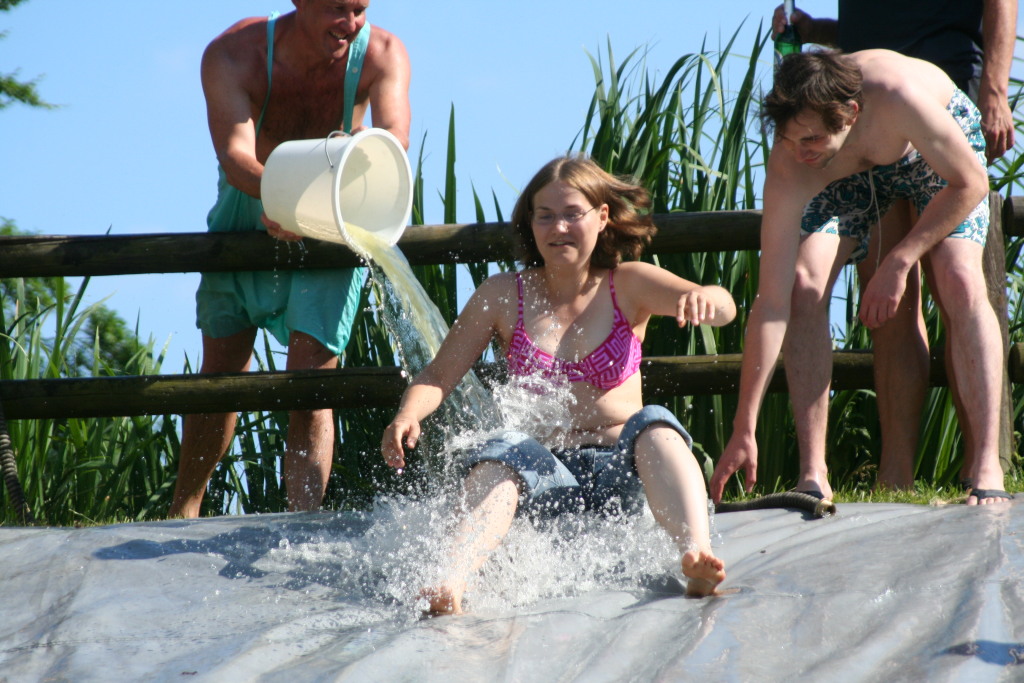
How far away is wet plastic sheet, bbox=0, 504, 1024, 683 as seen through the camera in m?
1.76

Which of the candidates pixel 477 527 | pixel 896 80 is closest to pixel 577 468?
pixel 477 527

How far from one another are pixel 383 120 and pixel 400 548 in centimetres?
157

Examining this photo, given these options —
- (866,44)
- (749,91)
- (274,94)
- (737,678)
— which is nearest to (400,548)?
(737,678)

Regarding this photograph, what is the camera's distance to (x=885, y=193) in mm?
3297

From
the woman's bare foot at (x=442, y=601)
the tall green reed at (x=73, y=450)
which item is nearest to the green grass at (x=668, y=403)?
the tall green reed at (x=73, y=450)

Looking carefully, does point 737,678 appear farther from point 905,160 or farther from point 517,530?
point 905,160

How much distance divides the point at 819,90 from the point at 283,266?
1.83 metres

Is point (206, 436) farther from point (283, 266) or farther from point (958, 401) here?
point (958, 401)

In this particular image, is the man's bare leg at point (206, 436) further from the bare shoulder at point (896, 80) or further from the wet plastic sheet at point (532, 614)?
the bare shoulder at point (896, 80)

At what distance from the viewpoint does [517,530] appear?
2498mm

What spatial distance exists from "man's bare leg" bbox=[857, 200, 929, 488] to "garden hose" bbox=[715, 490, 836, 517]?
625mm

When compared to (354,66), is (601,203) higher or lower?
lower

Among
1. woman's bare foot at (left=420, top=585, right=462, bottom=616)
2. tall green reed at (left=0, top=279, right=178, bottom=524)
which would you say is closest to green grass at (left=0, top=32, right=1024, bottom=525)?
tall green reed at (left=0, top=279, right=178, bottom=524)

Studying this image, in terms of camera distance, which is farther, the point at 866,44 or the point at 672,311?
the point at 866,44
